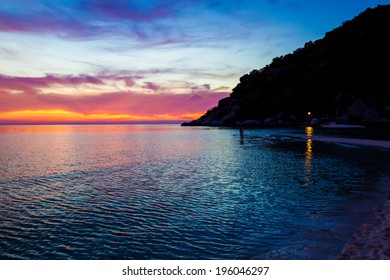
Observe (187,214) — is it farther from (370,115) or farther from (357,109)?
(357,109)

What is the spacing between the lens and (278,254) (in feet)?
28.6

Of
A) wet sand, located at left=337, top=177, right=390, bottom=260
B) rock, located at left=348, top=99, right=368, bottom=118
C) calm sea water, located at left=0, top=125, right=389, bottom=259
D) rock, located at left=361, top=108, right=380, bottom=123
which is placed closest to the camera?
wet sand, located at left=337, top=177, right=390, bottom=260

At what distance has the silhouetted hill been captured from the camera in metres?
121

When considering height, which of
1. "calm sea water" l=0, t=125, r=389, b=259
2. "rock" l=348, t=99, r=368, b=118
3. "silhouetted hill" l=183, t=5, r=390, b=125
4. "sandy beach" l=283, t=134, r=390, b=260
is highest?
"silhouetted hill" l=183, t=5, r=390, b=125

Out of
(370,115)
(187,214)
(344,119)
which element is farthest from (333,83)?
(187,214)

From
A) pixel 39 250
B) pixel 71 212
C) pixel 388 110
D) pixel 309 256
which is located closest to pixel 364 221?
pixel 309 256

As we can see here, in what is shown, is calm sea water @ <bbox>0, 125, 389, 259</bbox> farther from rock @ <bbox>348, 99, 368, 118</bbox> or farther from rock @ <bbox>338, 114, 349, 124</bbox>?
rock @ <bbox>348, 99, 368, 118</bbox>

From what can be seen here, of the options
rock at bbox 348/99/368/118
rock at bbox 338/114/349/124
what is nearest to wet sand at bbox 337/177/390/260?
rock at bbox 338/114/349/124

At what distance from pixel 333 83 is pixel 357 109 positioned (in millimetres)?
26935

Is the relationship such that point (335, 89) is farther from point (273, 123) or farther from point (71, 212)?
point (71, 212)

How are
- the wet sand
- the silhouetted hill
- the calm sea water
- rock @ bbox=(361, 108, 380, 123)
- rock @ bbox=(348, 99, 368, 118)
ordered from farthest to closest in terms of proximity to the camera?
the silhouetted hill < rock @ bbox=(348, 99, 368, 118) < rock @ bbox=(361, 108, 380, 123) < the calm sea water < the wet sand

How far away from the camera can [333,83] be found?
137m

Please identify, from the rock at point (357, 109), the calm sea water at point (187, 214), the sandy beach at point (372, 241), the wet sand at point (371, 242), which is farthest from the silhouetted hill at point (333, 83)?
the wet sand at point (371, 242)
